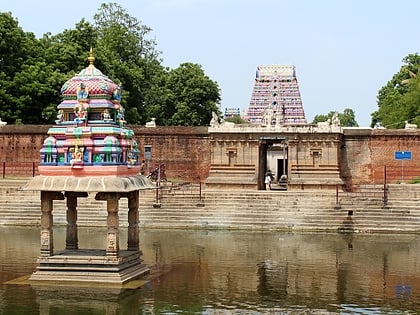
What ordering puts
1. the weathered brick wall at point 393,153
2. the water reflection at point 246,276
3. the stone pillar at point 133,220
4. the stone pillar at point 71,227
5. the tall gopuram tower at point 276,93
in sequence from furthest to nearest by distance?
the tall gopuram tower at point 276,93
the weathered brick wall at point 393,153
the stone pillar at point 71,227
the stone pillar at point 133,220
the water reflection at point 246,276

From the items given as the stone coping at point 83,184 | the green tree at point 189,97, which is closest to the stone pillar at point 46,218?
the stone coping at point 83,184

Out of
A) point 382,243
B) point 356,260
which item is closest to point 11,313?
point 356,260

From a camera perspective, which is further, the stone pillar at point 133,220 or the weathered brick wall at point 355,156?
the weathered brick wall at point 355,156

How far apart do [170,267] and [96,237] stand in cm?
585

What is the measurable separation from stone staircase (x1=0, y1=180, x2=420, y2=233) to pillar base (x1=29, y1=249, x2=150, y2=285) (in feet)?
31.8

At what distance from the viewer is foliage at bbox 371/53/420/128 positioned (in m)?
40.2

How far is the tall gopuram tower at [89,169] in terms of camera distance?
14477 millimetres

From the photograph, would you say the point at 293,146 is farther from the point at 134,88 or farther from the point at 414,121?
the point at 134,88

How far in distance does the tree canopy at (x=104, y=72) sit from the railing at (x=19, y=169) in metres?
3.66

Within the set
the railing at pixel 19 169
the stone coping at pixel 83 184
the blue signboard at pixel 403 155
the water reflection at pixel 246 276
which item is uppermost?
the blue signboard at pixel 403 155

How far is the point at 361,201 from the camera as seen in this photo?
25.9m

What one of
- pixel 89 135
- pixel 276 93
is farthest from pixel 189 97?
pixel 89 135

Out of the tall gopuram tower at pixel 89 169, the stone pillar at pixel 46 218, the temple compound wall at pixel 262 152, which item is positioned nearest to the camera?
the tall gopuram tower at pixel 89 169

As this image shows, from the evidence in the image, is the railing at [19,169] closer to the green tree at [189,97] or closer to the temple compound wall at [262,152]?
the temple compound wall at [262,152]
